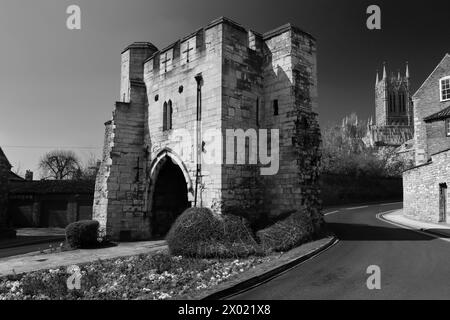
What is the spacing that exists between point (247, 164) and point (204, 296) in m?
6.95

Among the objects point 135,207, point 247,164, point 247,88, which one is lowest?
point 135,207

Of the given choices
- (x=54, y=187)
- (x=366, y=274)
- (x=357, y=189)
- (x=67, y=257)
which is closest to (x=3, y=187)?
(x=54, y=187)

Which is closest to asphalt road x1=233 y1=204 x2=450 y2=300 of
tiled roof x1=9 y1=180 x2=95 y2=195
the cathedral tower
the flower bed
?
the flower bed

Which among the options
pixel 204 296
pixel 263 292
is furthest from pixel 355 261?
pixel 204 296

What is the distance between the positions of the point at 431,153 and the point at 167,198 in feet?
62.3

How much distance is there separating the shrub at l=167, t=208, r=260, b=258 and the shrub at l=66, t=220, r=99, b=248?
4.87 metres

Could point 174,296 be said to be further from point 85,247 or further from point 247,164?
point 85,247

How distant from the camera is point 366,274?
758 centimetres

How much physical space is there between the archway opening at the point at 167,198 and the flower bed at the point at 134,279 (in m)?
6.01

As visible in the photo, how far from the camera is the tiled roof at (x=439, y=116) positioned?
2371cm

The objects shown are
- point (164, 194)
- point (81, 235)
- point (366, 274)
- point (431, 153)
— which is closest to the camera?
point (366, 274)

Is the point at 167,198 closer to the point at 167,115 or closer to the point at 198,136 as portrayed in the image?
the point at 167,115

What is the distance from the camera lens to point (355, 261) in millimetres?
8773

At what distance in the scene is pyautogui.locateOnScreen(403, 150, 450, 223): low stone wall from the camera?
59.9 feet
